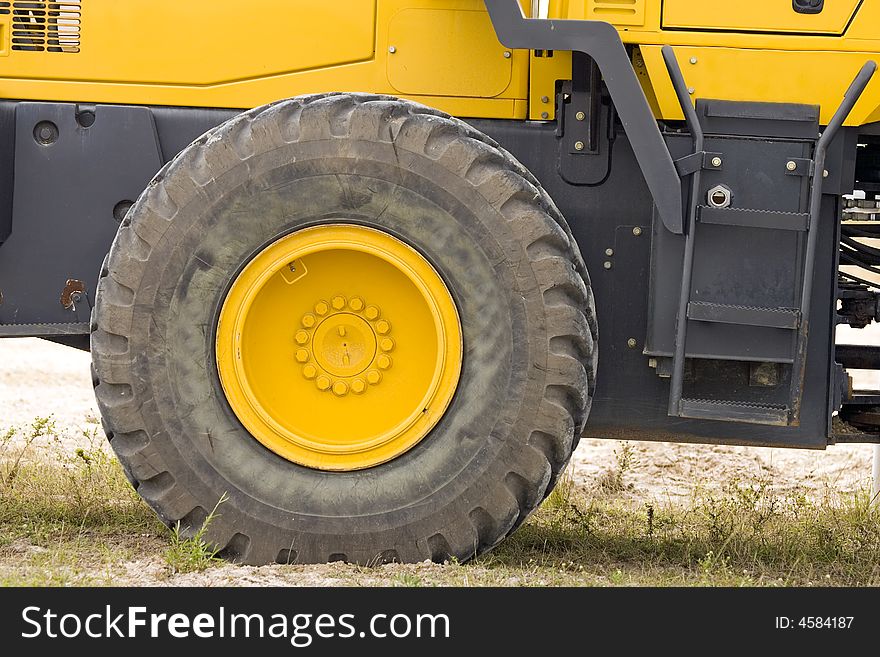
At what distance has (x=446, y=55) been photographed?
4.35m

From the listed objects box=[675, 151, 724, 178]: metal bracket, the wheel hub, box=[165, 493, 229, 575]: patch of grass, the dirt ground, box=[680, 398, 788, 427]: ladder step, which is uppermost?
box=[675, 151, 724, 178]: metal bracket

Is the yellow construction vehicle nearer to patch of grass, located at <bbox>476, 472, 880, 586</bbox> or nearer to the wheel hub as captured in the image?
the wheel hub

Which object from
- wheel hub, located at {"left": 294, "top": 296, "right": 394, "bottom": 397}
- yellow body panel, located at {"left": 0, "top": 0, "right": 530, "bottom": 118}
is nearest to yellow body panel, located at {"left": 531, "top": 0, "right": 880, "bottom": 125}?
yellow body panel, located at {"left": 0, "top": 0, "right": 530, "bottom": 118}

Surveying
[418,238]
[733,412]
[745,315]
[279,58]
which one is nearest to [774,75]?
[745,315]

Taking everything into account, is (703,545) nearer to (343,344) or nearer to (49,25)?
(343,344)

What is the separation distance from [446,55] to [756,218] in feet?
4.40

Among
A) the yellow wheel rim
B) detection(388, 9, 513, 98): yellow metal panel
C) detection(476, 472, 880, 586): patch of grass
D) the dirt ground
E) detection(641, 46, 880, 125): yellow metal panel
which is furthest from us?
the dirt ground

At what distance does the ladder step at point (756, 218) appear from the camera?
3.89 m

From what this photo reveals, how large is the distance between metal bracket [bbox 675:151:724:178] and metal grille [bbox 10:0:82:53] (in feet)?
7.72

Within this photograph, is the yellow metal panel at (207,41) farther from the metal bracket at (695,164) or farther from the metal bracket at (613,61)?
the metal bracket at (695,164)

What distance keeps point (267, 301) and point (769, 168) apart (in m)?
1.81

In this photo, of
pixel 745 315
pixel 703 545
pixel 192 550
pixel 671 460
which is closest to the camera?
pixel 192 550

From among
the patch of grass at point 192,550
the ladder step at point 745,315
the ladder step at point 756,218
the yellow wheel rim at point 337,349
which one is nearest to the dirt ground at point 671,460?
the ladder step at point 745,315

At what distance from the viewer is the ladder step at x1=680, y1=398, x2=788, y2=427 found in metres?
3.91
